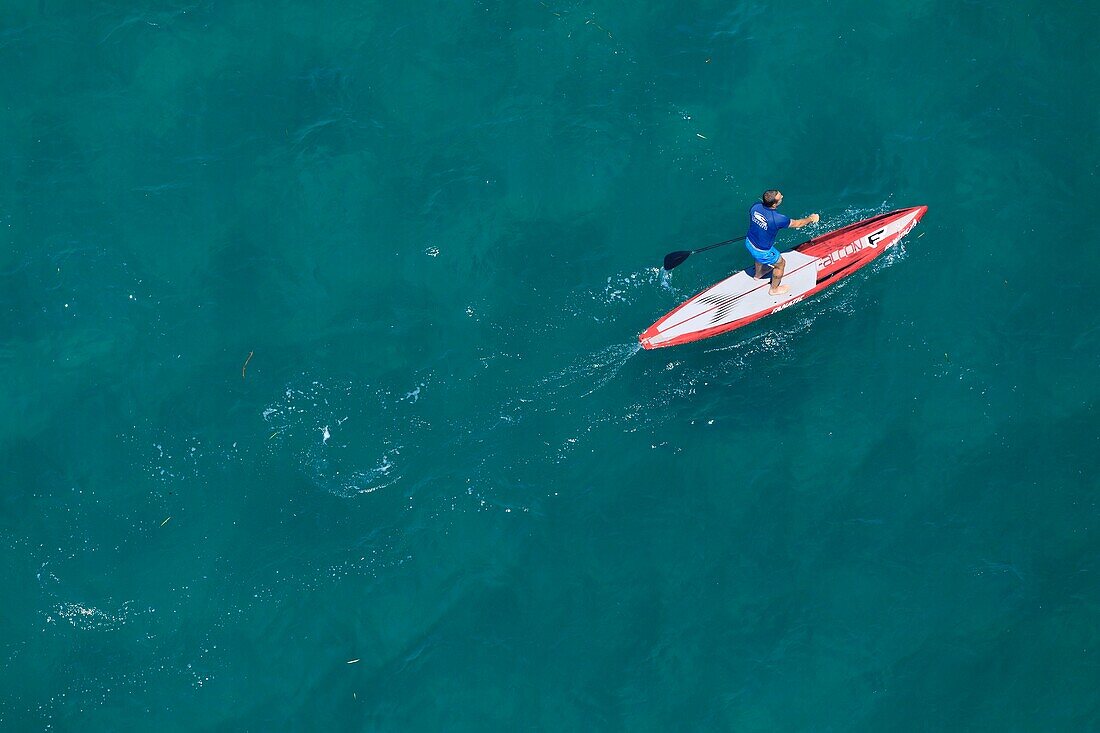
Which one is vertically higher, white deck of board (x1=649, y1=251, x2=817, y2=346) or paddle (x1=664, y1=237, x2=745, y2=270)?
paddle (x1=664, y1=237, x2=745, y2=270)

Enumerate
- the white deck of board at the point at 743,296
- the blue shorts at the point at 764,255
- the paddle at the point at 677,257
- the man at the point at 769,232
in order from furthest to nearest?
the white deck of board at the point at 743,296 < the paddle at the point at 677,257 < the blue shorts at the point at 764,255 < the man at the point at 769,232

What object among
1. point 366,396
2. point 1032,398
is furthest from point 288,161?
point 1032,398

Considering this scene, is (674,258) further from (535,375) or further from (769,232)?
(535,375)

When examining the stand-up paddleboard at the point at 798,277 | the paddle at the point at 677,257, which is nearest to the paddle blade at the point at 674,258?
the paddle at the point at 677,257

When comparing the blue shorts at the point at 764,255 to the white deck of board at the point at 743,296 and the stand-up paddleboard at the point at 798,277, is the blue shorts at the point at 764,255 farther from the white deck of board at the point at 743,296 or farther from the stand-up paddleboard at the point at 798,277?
the white deck of board at the point at 743,296

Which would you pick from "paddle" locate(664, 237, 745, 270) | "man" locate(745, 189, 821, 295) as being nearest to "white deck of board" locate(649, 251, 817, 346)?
"man" locate(745, 189, 821, 295)

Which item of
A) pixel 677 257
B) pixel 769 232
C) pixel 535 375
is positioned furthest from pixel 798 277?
pixel 535 375

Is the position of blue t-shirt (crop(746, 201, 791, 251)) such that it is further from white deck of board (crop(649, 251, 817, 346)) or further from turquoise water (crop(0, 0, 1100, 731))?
turquoise water (crop(0, 0, 1100, 731))

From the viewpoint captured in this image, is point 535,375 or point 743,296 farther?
point 743,296
